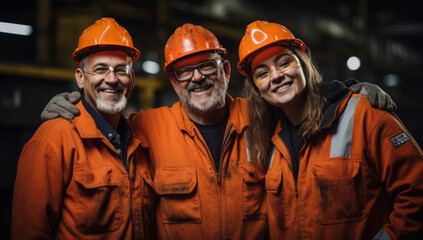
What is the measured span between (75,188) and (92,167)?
0.16 m

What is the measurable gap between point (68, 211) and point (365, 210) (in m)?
1.83

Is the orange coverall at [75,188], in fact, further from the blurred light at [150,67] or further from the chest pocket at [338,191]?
the blurred light at [150,67]

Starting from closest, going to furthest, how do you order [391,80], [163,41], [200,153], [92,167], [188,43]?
[92,167], [200,153], [188,43], [163,41], [391,80]

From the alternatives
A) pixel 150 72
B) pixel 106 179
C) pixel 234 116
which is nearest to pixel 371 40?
pixel 150 72

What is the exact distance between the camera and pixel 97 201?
7.20ft

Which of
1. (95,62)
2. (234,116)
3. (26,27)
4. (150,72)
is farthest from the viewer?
(150,72)

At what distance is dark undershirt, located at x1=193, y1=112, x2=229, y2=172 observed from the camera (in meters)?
2.66

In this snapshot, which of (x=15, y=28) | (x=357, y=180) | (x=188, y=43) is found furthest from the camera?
(x=15, y=28)

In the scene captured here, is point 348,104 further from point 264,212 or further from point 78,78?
point 78,78

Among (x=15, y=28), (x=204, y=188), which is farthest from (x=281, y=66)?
(x=15, y=28)

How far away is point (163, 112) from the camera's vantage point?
2857mm

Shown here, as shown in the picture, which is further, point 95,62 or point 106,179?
point 95,62

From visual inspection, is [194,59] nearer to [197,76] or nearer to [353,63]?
[197,76]

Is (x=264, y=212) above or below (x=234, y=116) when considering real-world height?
below
